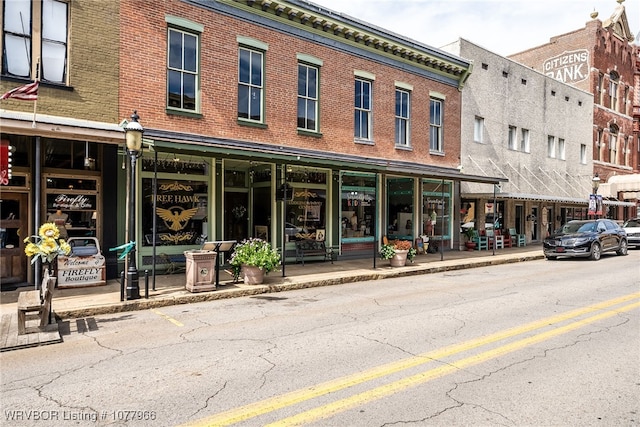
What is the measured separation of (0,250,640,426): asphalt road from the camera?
3.89 metres

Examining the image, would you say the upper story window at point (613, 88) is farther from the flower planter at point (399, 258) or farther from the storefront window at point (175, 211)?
the storefront window at point (175, 211)

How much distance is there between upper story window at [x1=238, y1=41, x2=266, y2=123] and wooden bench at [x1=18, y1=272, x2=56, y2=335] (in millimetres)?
7831

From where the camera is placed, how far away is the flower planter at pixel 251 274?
10422mm

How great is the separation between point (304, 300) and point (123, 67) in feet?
25.2

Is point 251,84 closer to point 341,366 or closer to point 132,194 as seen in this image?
point 132,194

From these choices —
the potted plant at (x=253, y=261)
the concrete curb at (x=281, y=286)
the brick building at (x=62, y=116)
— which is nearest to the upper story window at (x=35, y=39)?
the brick building at (x=62, y=116)

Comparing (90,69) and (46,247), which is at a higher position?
(90,69)

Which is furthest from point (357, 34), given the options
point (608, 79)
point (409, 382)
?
point (608, 79)

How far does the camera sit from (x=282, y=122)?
45.9ft

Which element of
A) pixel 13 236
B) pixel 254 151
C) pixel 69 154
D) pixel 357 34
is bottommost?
pixel 13 236

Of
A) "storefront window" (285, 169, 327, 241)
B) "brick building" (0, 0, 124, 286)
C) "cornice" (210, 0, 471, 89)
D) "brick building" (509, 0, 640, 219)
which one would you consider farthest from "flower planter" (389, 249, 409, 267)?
"brick building" (509, 0, 640, 219)

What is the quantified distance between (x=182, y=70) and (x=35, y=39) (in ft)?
11.4

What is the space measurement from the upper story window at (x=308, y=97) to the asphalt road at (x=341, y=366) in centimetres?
771

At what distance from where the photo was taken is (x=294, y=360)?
5.30 m
